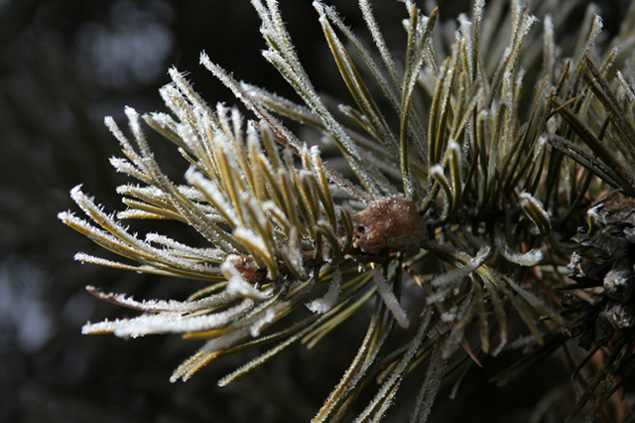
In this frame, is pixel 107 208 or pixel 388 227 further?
pixel 107 208

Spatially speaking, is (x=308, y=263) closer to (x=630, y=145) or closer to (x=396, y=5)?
(x=630, y=145)

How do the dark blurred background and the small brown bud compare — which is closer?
the small brown bud

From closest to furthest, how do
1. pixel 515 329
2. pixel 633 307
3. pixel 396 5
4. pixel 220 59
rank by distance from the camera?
pixel 633 307 < pixel 515 329 < pixel 396 5 < pixel 220 59

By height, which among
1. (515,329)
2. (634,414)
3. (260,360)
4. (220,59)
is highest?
(220,59)

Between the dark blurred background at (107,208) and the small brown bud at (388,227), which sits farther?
the dark blurred background at (107,208)

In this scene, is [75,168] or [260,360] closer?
[260,360]

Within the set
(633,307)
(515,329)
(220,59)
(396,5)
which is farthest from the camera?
(220,59)

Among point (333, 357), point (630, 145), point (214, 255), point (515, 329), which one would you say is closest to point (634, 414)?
point (630, 145)

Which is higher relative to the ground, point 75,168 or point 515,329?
point 75,168
